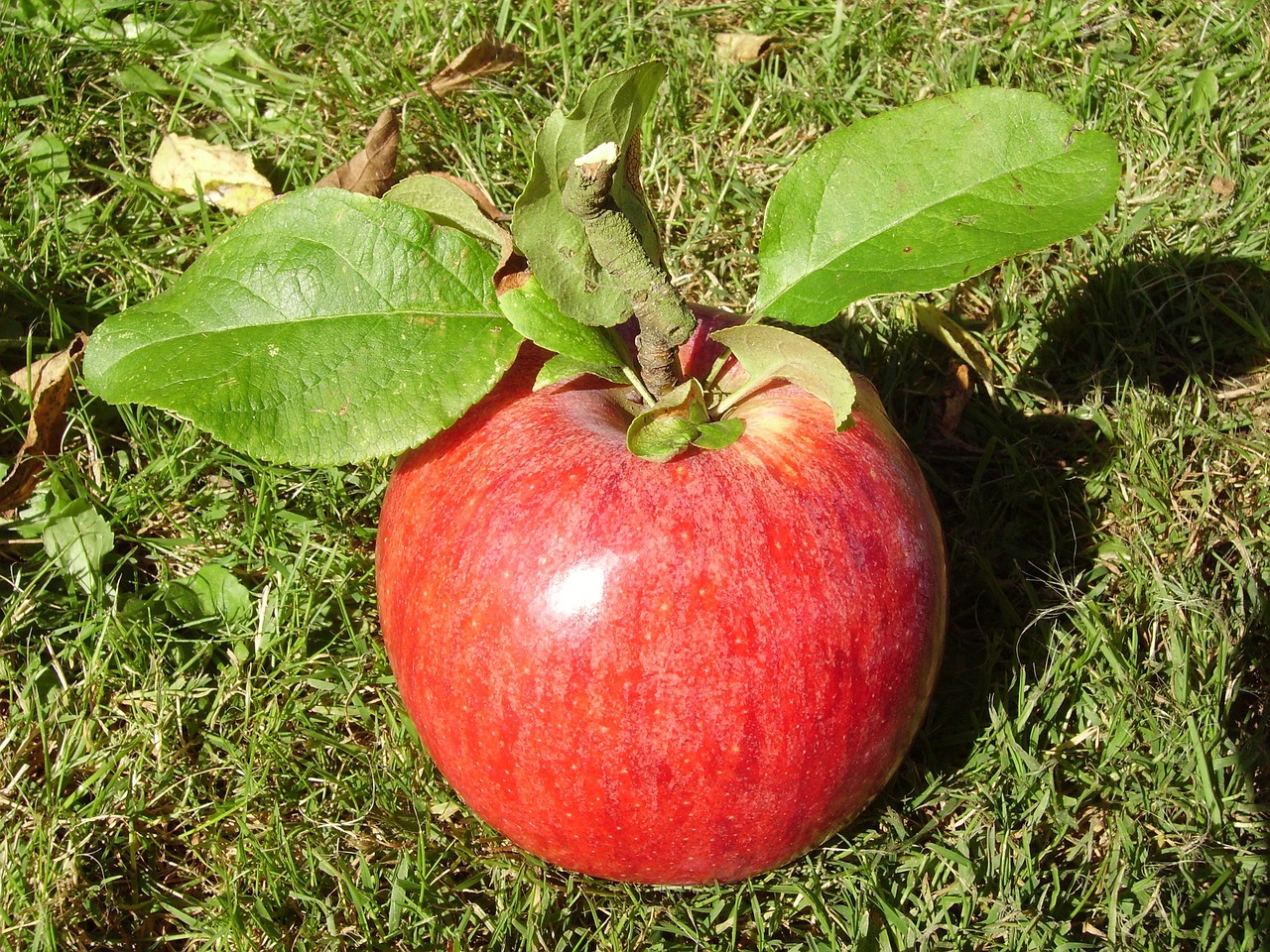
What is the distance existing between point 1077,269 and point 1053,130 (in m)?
1.07

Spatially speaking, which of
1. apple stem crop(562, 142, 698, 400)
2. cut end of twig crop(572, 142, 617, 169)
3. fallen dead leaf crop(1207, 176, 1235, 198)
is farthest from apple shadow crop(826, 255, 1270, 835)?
cut end of twig crop(572, 142, 617, 169)

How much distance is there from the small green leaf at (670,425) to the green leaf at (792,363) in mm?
82

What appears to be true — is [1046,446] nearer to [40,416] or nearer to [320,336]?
[320,336]

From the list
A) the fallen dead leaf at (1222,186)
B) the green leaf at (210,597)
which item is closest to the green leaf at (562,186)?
the green leaf at (210,597)

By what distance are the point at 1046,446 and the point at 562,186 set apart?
1472 millimetres

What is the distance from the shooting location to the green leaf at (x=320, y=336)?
5.65 feet

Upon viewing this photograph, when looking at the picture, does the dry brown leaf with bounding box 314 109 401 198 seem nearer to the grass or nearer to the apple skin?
the grass

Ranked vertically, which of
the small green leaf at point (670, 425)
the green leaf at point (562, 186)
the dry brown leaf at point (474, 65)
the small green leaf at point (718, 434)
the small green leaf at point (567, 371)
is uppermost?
the green leaf at point (562, 186)

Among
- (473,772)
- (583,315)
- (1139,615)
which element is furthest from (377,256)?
(1139,615)

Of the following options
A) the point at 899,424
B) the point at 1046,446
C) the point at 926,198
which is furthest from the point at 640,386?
the point at 1046,446

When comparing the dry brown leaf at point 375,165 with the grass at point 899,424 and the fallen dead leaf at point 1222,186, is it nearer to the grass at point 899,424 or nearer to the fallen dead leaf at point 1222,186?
the grass at point 899,424

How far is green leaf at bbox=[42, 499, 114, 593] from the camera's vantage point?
8.18 feet

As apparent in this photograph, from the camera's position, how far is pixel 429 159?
10.1 ft

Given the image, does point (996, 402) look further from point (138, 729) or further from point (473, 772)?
point (138, 729)
